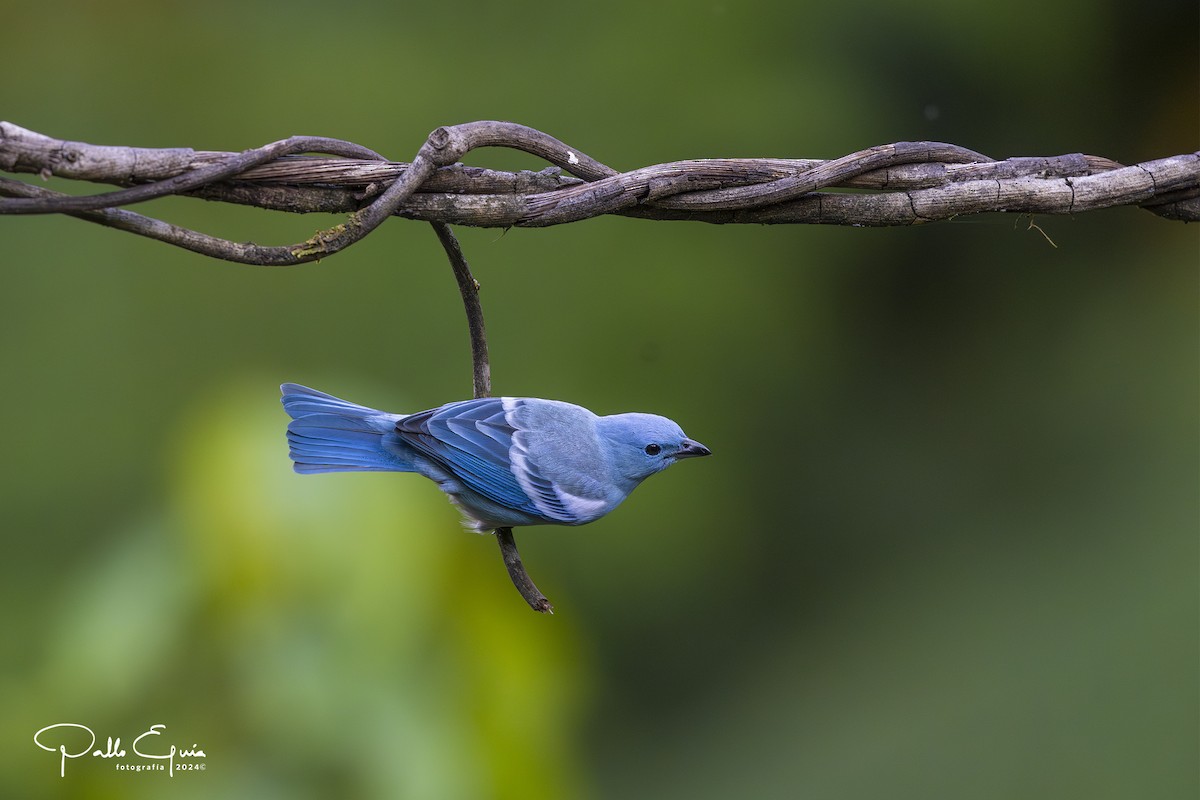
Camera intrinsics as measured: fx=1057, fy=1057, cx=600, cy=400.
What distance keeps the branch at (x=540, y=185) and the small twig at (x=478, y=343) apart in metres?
0.08

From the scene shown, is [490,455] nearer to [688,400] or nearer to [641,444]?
[641,444]

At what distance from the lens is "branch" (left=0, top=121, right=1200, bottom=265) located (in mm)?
1411

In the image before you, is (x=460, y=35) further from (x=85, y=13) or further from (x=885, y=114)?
(x=885, y=114)

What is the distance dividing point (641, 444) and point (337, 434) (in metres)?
0.61

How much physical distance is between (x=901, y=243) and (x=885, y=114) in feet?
1.55

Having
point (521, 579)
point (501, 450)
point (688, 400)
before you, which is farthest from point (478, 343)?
point (688, 400)

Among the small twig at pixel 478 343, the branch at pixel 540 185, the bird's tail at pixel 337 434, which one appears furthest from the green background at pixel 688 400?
the branch at pixel 540 185

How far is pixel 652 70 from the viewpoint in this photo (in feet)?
12.0

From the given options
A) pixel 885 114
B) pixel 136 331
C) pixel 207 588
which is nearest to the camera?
pixel 207 588

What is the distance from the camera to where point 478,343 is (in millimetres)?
1815

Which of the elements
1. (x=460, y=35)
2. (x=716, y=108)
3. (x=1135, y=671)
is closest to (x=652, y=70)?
(x=716, y=108)

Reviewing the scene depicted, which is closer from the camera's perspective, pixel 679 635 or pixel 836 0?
pixel 836 0

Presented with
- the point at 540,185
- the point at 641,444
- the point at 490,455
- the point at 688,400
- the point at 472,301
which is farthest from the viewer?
the point at 688,400

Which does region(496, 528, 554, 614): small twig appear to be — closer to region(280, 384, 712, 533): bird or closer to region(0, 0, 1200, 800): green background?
region(280, 384, 712, 533): bird
